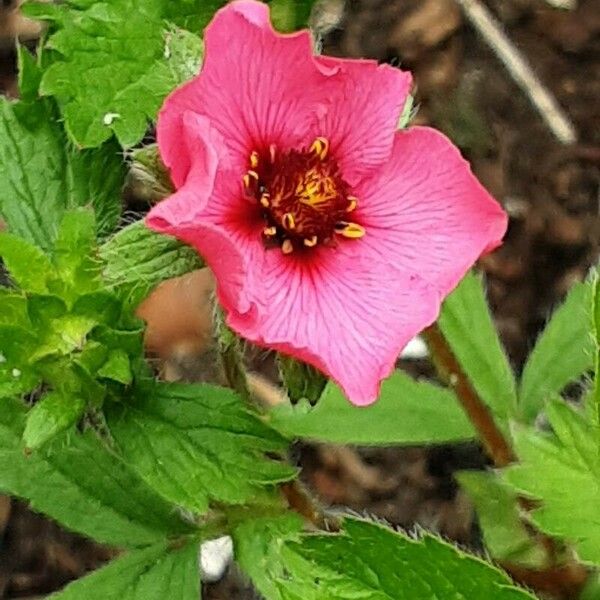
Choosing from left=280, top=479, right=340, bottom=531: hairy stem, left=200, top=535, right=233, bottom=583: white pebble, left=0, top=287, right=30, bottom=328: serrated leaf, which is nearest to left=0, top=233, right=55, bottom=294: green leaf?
left=0, top=287, right=30, bottom=328: serrated leaf

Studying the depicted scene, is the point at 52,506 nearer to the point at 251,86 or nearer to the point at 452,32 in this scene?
the point at 251,86

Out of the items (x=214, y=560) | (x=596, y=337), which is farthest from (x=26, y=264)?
(x=214, y=560)

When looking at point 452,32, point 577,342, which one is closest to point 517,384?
point 577,342

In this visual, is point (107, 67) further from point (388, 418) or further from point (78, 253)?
point (388, 418)

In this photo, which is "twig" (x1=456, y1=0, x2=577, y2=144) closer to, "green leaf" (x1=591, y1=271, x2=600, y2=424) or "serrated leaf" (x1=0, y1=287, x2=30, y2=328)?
"green leaf" (x1=591, y1=271, x2=600, y2=424)

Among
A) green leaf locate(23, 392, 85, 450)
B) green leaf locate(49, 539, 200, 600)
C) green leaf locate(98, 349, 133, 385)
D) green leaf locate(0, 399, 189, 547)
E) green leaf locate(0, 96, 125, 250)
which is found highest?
green leaf locate(98, 349, 133, 385)

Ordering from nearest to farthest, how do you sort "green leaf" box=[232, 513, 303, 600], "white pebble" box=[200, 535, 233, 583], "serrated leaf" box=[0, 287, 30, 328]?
"serrated leaf" box=[0, 287, 30, 328], "green leaf" box=[232, 513, 303, 600], "white pebble" box=[200, 535, 233, 583]

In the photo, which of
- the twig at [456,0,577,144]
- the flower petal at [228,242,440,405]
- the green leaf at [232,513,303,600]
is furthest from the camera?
the twig at [456,0,577,144]
